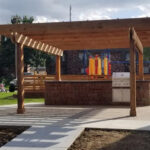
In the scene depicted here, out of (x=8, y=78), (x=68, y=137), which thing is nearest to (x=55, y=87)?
(x=68, y=137)

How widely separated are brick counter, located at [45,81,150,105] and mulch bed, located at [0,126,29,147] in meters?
6.08

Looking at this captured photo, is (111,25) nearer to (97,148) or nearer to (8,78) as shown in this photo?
(97,148)

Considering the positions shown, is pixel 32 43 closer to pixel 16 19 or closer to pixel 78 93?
pixel 78 93

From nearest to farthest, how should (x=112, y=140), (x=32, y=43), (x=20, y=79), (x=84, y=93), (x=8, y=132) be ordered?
(x=112, y=140) < (x=8, y=132) < (x=20, y=79) < (x=32, y=43) < (x=84, y=93)

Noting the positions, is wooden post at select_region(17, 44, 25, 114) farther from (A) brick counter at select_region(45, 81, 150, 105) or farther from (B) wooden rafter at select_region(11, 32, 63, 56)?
(A) brick counter at select_region(45, 81, 150, 105)

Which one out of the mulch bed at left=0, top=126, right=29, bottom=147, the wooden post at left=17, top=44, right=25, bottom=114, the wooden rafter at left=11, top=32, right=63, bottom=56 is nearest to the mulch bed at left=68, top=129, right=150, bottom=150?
the mulch bed at left=0, top=126, right=29, bottom=147

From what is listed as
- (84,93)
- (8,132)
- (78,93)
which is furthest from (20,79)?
(84,93)

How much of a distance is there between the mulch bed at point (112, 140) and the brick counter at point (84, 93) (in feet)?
20.4

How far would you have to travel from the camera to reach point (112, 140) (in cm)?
598

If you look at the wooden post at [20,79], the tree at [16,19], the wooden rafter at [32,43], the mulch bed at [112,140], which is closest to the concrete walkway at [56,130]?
the mulch bed at [112,140]

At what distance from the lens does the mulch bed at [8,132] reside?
6.22 m

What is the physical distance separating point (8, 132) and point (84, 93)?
659cm

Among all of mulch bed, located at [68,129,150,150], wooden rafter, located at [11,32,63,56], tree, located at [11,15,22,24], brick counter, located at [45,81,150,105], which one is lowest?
mulch bed, located at [68,129,150,150]

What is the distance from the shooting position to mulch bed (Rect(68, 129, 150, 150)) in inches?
217
